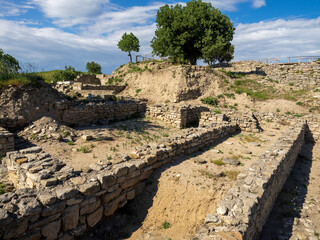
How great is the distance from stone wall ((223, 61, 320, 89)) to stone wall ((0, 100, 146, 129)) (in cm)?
2104

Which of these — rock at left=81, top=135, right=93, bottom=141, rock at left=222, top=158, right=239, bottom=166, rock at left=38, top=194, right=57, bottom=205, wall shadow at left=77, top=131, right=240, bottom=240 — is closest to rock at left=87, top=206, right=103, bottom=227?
wall shadow at left=77, top=131, right=240, bottom=240

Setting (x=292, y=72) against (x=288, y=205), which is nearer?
(x=288, y=205)

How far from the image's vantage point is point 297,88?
→ 79.0 ft

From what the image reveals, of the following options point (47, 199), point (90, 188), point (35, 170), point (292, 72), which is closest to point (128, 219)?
point (90, 188)

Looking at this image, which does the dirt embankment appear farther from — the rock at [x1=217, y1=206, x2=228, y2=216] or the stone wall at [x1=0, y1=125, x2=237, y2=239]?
the rock at [x1=217, y1=206, x2=228, y2=216]

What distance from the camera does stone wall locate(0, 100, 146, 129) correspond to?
1023cm

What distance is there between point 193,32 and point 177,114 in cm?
1856

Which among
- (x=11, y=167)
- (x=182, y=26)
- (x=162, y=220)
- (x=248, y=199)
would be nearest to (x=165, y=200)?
(x=162, y=220)

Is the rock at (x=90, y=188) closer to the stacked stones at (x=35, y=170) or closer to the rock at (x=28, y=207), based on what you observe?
the stacked stones at (x=35, y=170)

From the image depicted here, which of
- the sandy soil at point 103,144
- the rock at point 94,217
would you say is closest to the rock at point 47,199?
the rock at point 94,217

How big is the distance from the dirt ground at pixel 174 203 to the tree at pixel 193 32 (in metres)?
23.4

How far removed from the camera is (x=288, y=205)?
239 inches

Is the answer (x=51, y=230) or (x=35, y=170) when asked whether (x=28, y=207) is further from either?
(x=35, y=170)

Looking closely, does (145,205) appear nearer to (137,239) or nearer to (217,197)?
(137,239)
